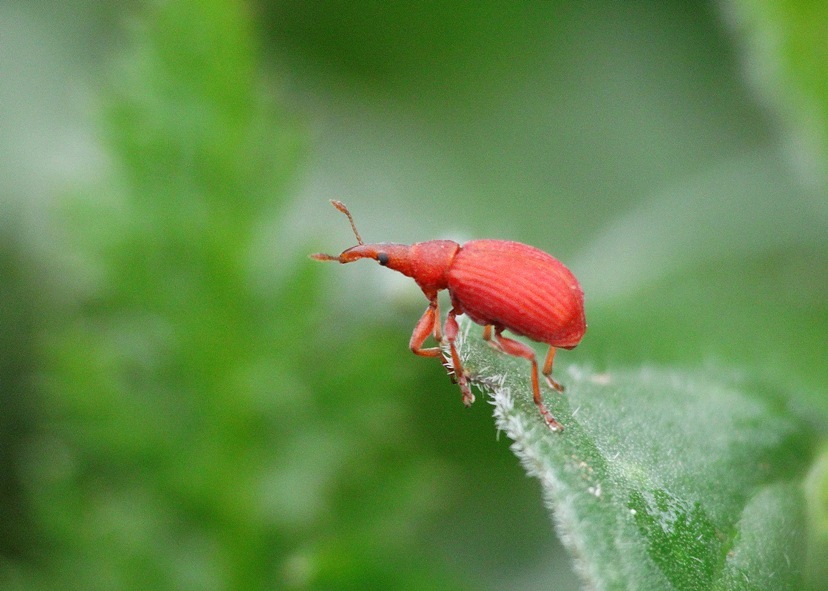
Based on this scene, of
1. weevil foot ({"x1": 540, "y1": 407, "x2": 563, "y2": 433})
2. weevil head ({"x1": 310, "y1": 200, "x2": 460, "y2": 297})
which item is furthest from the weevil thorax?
weevil foot ({"x1": 540, "y1": 407, "x2": 563, "y2": 433})

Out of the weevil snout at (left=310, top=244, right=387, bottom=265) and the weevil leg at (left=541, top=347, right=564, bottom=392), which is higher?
the weevil snout at (left=310, top=244, right=387, bottom=265)

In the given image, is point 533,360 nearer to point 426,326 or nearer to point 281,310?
point 426,326

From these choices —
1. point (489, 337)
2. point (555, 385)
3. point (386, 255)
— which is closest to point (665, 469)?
point (555, 385)

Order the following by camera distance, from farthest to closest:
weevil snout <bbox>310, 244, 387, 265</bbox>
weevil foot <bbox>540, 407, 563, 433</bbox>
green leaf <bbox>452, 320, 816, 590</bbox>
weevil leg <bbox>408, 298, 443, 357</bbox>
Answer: weevil snout <bbox>310, 244, 387, 265</bbox>, weevil leg <bbox>408, 298, 443, 357</bbox>, weevil foot <bbox>540, 407, 563, 433</bbox>, green leaf <bbox>452, 320, 816, 590</bbox>

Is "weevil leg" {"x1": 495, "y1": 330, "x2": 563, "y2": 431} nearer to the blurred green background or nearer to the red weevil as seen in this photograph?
the red weevil

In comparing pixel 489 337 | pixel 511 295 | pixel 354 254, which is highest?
pixel 354 254

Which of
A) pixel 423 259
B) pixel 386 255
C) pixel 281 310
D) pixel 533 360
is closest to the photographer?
pixel 533 360

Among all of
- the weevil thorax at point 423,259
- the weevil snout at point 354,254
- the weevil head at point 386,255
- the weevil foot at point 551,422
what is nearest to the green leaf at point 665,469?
the weevil foot at point 551,422
